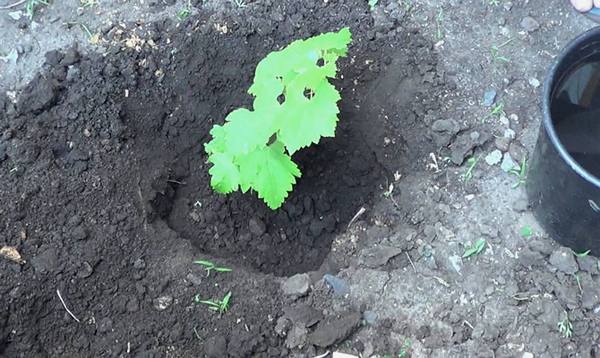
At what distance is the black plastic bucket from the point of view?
2.30 meters

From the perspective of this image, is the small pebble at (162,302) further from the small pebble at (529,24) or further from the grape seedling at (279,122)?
the small pebble at (529,24)

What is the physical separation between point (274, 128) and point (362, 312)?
742 mm

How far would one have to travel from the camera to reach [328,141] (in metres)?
2.90

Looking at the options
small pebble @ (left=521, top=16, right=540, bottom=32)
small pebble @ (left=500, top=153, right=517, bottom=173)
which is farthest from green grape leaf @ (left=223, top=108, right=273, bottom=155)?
small pebble @ (left=521, top=16, right=540, bottom=32)

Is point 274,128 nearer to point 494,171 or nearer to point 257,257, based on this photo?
point 257,257

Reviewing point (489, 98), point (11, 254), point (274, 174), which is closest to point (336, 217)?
point (274, 174)

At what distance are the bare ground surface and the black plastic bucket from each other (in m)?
0.11

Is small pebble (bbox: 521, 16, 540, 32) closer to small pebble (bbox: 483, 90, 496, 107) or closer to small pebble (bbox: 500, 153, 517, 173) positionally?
small pebble (bbox: 483, 90, 496, 107)

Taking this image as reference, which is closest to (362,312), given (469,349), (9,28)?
(469,349)

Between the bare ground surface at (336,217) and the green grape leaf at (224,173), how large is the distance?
25 cm

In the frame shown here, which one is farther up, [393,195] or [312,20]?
[312,20]

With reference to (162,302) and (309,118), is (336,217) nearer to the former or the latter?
(309,118)

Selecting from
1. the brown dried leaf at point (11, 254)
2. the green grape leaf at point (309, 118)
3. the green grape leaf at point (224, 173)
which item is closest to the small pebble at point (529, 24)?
the green grape leaf at point (309, 118)

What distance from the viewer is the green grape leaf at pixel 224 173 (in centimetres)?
253
